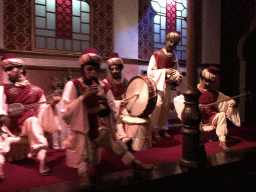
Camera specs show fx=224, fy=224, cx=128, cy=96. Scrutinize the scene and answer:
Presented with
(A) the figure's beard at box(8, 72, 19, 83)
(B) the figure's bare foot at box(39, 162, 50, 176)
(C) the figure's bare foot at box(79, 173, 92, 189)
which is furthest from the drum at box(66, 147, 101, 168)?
(A) the figure's beard at box(8, 72, 19, 83)

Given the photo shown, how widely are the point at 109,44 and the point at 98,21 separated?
64cm

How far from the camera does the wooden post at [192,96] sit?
2904mm

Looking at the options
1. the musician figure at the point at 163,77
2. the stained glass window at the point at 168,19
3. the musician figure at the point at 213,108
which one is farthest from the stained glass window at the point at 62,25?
the musician figure at the point at 213,108

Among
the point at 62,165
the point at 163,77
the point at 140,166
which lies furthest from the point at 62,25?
the point at 140,166

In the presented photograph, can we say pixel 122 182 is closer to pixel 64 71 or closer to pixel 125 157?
pixel 125 157

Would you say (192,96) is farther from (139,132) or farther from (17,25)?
(17,25)

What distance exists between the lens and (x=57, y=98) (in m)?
3.08

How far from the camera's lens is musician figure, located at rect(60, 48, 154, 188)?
97.8 inches

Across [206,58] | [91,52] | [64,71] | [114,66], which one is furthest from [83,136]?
[206,58]

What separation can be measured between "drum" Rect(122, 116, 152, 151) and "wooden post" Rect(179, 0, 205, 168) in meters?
0.96

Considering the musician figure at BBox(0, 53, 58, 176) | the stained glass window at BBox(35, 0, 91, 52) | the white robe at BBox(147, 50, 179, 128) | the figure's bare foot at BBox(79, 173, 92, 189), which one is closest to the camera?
the figure's bare foot at BBox(79, 173, 92, 189)

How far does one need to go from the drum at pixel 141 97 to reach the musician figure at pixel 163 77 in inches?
30.0

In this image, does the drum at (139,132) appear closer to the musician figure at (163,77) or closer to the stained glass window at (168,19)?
the musician figure at (163,77)

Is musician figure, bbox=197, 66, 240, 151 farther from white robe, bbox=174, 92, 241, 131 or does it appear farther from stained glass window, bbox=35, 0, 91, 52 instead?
stained glass window, bbox=35, 0, 91, 52
